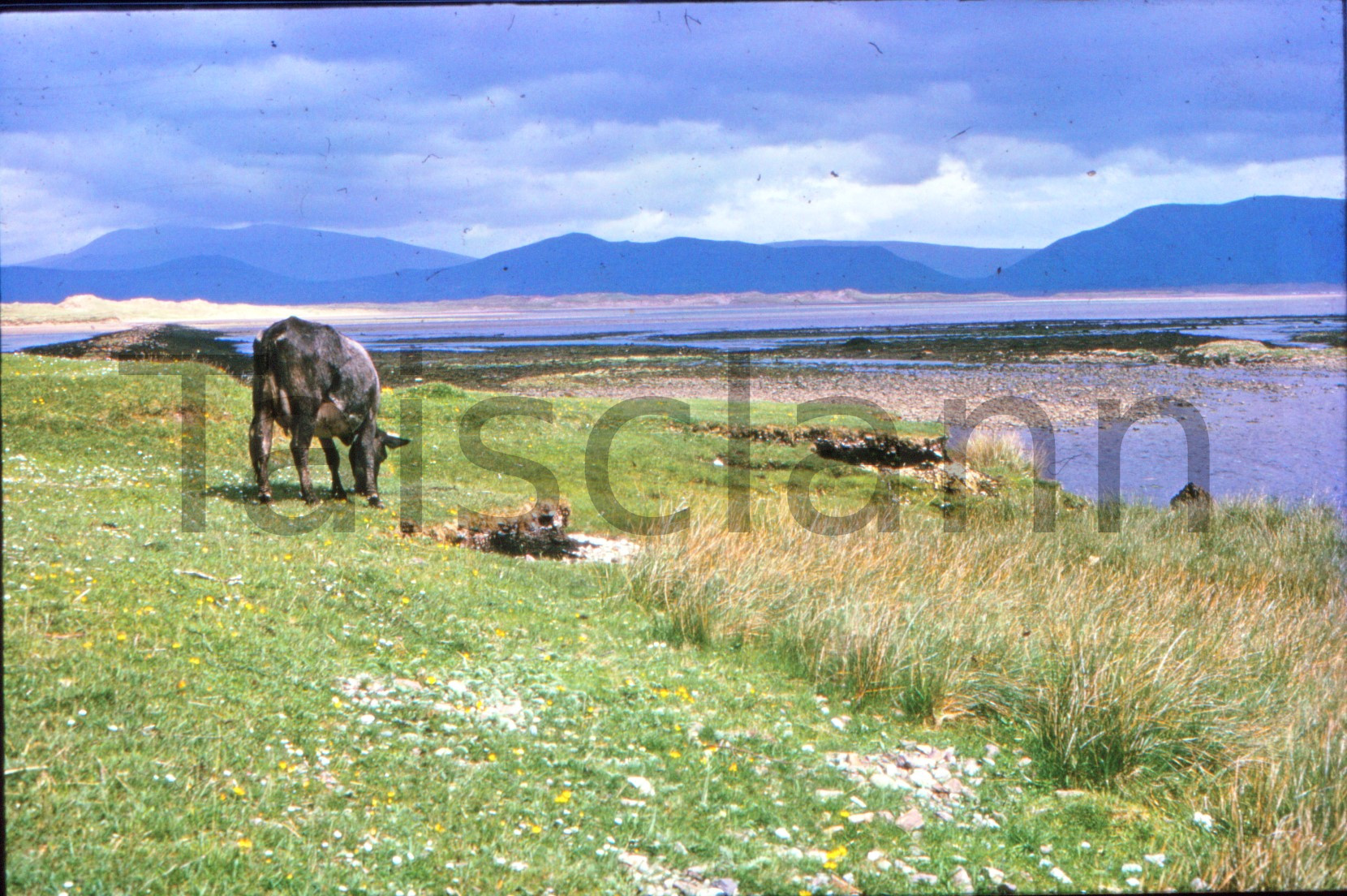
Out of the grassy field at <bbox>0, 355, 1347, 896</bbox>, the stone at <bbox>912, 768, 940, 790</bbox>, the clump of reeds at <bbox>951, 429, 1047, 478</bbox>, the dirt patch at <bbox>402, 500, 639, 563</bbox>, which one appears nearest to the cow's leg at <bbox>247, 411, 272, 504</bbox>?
the grassy field at <bbox>0, 355, 1347, 896</bbox>

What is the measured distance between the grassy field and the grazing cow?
0.93 meters

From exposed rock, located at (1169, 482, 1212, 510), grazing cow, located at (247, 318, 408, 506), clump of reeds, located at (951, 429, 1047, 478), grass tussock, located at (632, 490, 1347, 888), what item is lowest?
grass tussock, located at (632, 490, 1347, 888)

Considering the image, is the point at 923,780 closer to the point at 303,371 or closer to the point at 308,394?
the point at 308,394

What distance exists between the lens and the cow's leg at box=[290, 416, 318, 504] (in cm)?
1522

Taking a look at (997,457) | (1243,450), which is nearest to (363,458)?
(997,457)

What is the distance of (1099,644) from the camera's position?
1039 centimetres

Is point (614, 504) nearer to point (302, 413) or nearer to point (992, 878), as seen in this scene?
point (302, 413)

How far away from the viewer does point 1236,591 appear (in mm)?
15859

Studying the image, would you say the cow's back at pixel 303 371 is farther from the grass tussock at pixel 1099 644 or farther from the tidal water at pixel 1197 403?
the tidal water at pixel 1197 403

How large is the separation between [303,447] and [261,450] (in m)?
0.60

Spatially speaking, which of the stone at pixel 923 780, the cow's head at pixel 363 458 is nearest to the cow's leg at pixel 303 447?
the cow's head at pixel 363 458

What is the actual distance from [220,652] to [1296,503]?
2272cm

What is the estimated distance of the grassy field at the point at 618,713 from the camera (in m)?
6.42

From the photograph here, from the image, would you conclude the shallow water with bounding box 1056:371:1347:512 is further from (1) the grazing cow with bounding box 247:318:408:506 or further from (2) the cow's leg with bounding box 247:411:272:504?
(2) the cow's leg with bounding box 247:411:272:504
